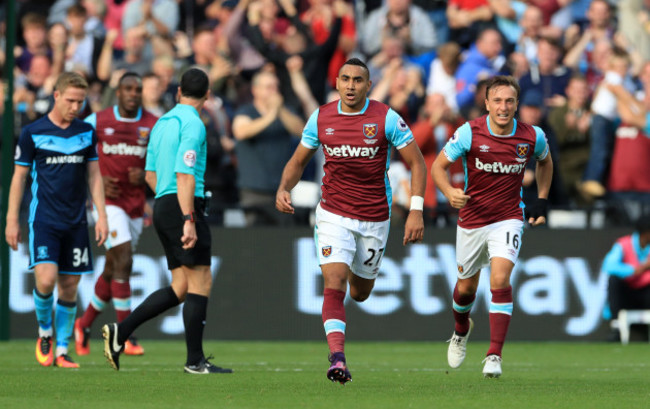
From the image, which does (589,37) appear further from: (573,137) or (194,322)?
(194,322)

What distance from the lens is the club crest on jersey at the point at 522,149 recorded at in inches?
419

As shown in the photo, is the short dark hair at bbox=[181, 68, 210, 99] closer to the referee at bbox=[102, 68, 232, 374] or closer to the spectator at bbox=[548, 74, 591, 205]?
the referee at bbox=[102, 68, 232, 374]

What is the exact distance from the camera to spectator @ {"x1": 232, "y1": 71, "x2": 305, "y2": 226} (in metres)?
16.3

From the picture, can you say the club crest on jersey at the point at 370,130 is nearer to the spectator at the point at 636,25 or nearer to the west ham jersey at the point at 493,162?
the west ham jersey at the point at 493,162

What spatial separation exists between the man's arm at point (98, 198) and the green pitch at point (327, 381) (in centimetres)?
122

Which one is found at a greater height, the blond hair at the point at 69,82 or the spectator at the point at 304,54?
the spectator at the point at 304,54

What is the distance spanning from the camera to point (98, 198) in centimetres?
1126

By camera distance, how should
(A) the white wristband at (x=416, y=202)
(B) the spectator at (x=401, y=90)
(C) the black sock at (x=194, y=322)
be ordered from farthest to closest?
(B) the spectator at (x=401, y=90) < (C) the black sock at (x=194, y=322) < (A) the white wristband at (x=416, y=202)

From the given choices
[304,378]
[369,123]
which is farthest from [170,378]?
[369,123]

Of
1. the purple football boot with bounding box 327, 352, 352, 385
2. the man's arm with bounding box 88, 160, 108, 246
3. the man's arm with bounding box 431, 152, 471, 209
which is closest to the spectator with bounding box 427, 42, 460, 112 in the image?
the man's arm with bounding box 431, 152, 471, 209

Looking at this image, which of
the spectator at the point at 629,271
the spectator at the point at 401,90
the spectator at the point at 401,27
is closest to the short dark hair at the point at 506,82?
the spectator at the point at 629,271

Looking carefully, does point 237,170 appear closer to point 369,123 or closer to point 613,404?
point 369,123

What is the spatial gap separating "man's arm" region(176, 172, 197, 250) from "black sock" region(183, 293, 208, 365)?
55 centimetres

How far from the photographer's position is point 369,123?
9.66m
